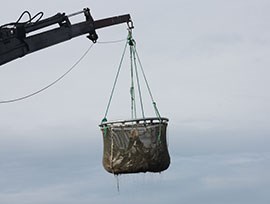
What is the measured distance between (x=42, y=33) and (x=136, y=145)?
280 centimetres

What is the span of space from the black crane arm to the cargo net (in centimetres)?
198

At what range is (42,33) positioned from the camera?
443 inches

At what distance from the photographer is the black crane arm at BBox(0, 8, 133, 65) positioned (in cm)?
1052

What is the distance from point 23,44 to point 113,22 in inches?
80.3

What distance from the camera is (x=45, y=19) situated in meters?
→ 11.0

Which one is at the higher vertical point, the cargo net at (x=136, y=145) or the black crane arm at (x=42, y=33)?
the black crane arm at (x=42, y=33)

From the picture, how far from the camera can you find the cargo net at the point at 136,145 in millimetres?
10203

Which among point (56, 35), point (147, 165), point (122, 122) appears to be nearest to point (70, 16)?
point (56, 35)

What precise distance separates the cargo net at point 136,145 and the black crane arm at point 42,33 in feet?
6.51

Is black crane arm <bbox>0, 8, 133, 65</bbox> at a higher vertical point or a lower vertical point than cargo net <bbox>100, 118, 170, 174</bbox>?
higher

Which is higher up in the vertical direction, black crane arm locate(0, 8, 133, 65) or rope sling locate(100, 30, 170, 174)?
black crane arm locate(0, 8, 133, 65)

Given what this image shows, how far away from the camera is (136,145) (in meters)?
10.2

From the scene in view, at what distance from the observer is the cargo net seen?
33.5ft

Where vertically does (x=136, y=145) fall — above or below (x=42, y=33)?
below
